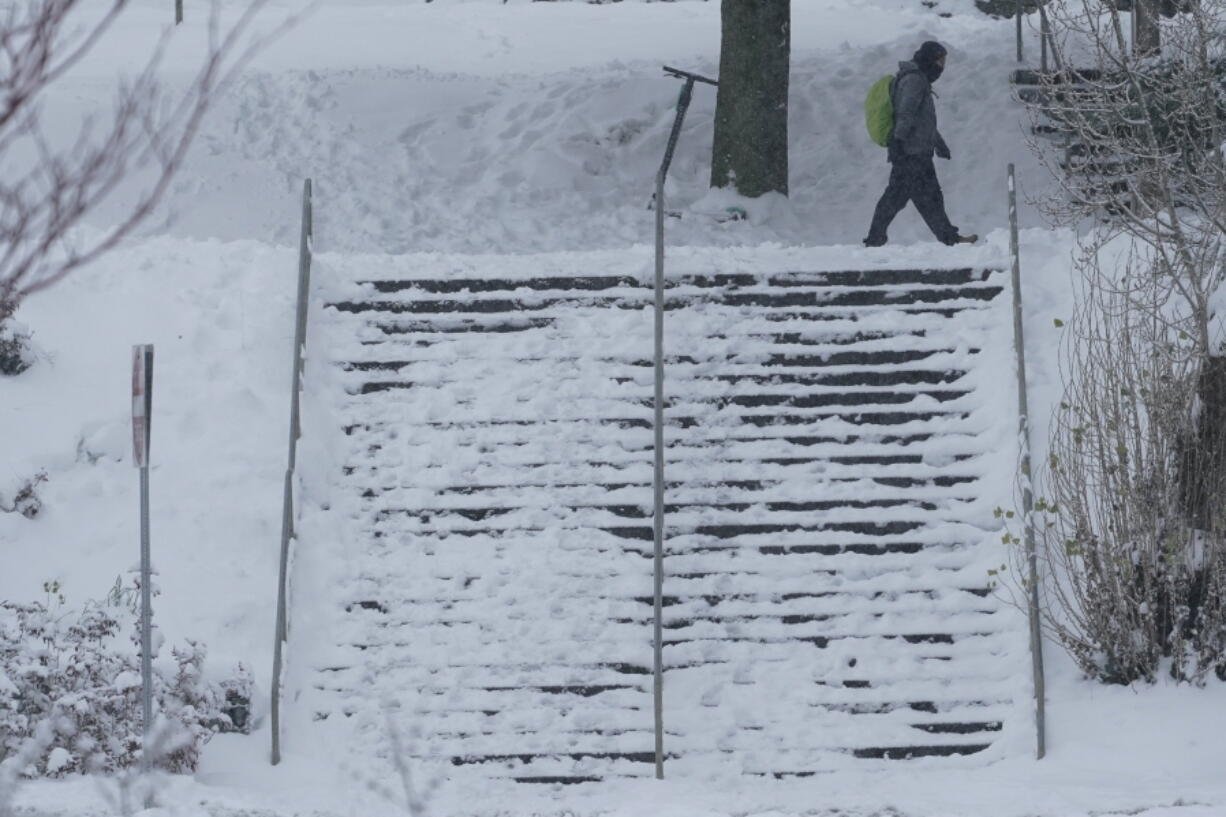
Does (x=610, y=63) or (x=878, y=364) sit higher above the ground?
(x=610, y=63)

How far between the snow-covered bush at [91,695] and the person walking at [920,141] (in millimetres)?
5761

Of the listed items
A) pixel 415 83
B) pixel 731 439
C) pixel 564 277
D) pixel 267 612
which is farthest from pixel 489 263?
pixel 415 83

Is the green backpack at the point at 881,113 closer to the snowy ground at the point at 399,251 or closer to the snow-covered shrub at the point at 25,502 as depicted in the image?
the snowy ground at the point at 399,251

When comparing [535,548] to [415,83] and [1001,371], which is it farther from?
[415,83]

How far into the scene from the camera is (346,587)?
9.42 meters

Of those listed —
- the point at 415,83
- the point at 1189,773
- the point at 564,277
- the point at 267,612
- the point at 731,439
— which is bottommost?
the point at 1189,773

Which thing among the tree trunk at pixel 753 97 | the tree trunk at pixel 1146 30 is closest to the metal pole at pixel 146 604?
the tree trunk at pixel 1146 30

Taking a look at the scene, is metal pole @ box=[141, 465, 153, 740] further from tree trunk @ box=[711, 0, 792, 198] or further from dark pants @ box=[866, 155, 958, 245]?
tree trunk @ box=[711, 0, 792, 198]

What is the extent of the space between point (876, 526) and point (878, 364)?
4.15 feet

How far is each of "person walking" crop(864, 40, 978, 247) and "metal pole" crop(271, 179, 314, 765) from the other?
415cm

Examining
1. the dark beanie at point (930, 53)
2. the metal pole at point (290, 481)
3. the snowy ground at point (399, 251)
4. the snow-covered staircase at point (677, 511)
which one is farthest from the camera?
the dark beanie at point (930, 53)

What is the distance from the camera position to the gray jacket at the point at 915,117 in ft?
38.0

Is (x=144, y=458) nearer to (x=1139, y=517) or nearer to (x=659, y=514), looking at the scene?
(x=659, y=514)

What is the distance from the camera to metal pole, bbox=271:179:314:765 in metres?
8.58
